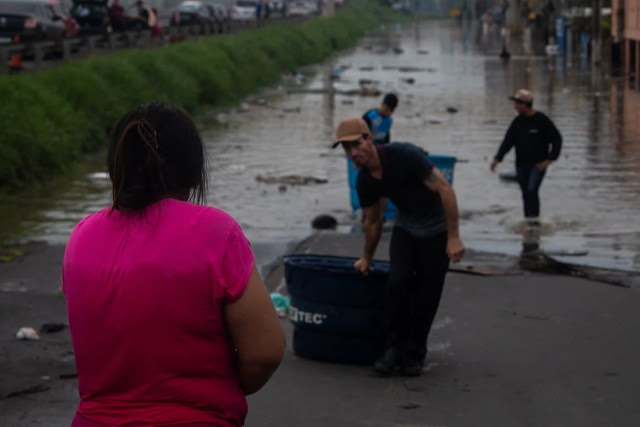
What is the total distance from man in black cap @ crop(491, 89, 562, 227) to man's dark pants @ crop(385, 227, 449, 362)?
18.7 feet

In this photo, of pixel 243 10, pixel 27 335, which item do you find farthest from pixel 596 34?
pixel 27 335

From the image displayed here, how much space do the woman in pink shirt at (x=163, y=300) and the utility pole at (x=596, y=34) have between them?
43187mm

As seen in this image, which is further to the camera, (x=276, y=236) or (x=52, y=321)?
(x=276, y=236)

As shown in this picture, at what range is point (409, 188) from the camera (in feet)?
25.3

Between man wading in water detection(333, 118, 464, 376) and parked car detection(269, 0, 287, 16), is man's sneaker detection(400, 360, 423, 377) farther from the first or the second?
parked car detection(269, 0, 287, 16)

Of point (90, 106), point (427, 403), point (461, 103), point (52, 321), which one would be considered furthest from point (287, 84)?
point (427, 403)

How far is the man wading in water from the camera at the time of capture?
301 inches

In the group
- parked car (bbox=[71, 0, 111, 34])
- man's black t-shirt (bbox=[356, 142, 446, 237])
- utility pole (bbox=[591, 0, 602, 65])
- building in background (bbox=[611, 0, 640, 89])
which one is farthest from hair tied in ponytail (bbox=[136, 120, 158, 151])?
utility pole (bbox=[591, 0, 602, 65])

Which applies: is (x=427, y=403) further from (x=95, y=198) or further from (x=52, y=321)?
(x=95, y=198)

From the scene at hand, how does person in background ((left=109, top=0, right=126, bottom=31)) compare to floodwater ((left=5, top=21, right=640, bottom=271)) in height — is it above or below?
above

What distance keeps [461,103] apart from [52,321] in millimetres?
22772

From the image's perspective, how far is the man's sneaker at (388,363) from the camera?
7.85 metres

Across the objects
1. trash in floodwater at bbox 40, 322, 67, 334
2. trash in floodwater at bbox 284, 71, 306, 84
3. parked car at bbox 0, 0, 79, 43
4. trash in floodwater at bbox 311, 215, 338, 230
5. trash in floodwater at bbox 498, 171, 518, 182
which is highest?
parked car at bbox 0, 0, 79, 43

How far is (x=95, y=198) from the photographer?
1633 centimetres
